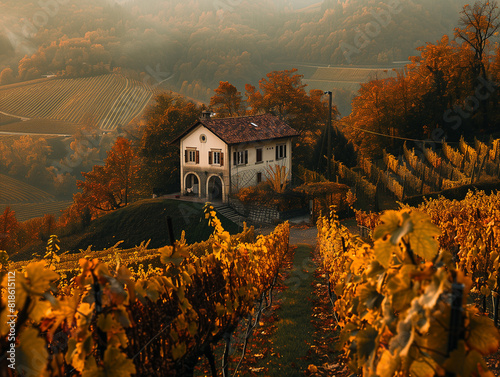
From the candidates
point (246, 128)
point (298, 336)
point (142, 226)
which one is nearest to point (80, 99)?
point (246, 128)

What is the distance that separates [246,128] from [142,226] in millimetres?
11320

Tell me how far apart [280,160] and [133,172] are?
23096 millimetres

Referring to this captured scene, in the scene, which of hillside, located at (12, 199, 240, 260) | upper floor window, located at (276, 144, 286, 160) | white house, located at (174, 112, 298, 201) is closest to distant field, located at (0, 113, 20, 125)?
hillside, located at (12, 199, 240, 260)

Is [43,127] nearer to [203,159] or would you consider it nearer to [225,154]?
[203,159]

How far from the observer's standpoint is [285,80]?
4975cm

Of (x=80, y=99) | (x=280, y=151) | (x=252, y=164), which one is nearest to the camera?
(x=252, y=164)

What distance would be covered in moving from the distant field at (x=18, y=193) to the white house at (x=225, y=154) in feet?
269

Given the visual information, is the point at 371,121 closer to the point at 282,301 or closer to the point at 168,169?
the point at 168,169

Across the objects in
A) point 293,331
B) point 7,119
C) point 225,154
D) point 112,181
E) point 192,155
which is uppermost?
point 7,119

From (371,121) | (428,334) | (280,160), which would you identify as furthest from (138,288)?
(371,121)

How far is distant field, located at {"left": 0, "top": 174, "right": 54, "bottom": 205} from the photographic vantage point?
4186 inches

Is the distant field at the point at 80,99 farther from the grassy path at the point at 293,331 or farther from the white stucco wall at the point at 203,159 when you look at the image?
the grassy path at the point at 293,331

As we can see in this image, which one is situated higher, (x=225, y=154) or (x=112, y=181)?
(x=225, y=154)

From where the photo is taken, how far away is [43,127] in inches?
5236
